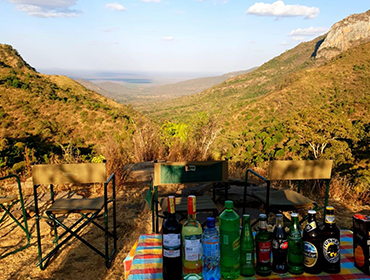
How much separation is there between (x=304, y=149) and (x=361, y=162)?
2705mm

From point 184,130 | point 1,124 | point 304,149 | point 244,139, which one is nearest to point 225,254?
point 184,130

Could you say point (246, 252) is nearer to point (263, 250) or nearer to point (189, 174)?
point (263, 250)

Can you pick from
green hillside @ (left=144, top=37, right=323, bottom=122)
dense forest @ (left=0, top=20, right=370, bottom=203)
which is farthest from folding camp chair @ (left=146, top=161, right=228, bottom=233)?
green hillside @ (left=144, top=37, right=323, bottom=122)

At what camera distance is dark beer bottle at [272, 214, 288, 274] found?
1520 millimetres

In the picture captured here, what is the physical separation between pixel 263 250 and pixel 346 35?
203 feet

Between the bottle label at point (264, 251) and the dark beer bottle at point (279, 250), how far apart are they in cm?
4

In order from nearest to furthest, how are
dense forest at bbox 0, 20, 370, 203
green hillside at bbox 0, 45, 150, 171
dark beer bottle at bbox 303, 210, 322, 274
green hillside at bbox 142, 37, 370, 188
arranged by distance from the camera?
dark beer bottle at bbox 303, 210, 322, 274 < dense forest at bbox 0, 20, 370, 203 < green hillside at bbox 142, 37, 370, 188 < green hillside at bbox 0, 45, 150, 171

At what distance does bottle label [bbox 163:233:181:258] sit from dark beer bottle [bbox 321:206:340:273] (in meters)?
A: 0.70

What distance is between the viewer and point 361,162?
422 inches

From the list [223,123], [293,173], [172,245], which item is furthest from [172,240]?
[223,123]

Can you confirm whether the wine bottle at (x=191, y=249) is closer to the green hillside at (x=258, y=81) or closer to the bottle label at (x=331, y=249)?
the bottle label at (x=331, y=249)

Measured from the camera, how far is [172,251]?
144 centimetres

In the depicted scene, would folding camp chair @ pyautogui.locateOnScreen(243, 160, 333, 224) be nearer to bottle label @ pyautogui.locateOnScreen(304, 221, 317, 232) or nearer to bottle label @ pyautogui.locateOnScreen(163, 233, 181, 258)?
bottle label @ pyautogui.locateOnScreen(304, 221, 317, 232)

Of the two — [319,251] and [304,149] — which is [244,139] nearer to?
[304,149]
